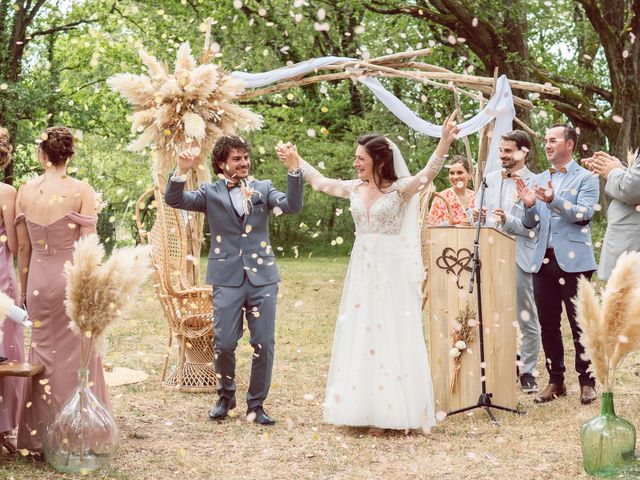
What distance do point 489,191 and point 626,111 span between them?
7.12 m

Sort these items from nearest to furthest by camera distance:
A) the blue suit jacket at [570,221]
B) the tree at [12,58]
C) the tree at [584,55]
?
the blue suit jacket at [570,221], the tree at [584,55], the tree at [12,58]

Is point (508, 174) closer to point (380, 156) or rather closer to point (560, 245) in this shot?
point (560, 245)

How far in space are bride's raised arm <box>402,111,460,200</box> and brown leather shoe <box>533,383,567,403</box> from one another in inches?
74.4

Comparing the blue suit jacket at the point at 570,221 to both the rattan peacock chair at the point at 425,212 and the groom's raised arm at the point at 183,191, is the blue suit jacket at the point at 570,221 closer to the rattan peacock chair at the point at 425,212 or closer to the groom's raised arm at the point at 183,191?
the rattan peacock chair at the point at 425,212

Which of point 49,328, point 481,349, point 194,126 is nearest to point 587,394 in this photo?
point 481,349

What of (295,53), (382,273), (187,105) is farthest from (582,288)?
(295,53)

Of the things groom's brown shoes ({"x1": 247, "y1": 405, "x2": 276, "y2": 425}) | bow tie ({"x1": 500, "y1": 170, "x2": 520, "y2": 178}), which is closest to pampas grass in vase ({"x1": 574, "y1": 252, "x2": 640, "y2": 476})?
groom's brown shoes ({"x1": 247, "y1": 405, "x2": 276, "y2": 425})

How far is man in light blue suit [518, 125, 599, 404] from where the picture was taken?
620cm

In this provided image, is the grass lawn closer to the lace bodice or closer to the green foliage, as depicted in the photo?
the lace bodice

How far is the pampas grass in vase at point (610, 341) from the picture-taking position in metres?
3.99

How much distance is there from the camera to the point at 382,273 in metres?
5.57

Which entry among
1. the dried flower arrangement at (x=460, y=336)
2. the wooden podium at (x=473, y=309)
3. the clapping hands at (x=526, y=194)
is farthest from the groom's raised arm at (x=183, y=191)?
the clapping hands at (x=526, y=194)

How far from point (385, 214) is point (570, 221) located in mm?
1508

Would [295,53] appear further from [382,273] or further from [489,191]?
[382,273]
